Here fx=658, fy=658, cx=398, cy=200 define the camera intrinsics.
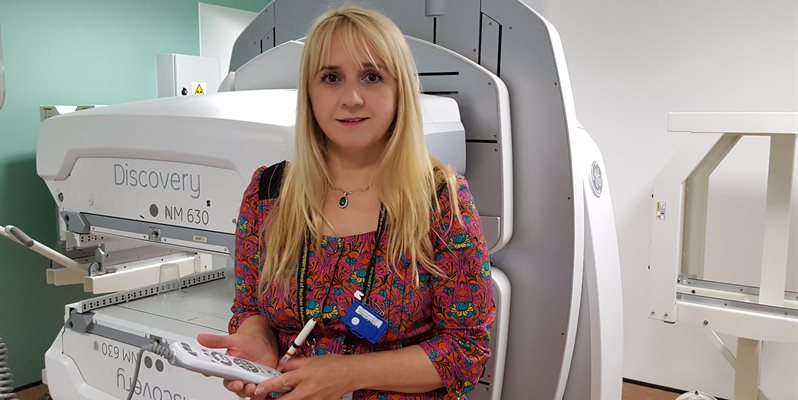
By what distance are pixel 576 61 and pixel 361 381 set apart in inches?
123

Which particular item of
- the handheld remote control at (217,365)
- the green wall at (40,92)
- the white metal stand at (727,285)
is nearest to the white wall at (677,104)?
the white metal stand at (727,285)

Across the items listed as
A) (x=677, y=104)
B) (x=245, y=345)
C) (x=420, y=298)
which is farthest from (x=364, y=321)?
(x=677, y=104)

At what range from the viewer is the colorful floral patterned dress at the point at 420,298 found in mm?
1063

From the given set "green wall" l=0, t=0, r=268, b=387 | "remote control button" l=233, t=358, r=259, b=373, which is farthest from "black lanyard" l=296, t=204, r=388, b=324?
"green wall" l=0, t=0, r=268, b=387

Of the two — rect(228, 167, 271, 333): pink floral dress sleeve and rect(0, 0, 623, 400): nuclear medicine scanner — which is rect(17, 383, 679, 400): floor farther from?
rect(228, 167, 271, 333): pink floral dress sleeve

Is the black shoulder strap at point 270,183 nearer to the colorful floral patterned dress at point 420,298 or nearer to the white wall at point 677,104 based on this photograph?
the colorful floral patterned dress at point 420,298

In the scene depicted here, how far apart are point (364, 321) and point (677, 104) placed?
300cm

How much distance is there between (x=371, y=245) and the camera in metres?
1.08

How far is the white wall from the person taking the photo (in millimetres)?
3311

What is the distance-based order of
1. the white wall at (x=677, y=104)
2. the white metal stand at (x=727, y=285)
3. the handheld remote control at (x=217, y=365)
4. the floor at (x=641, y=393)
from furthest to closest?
the floor at (x=641, y=393)
the white wall at (x=677, y=104)
the white metal stand at (x=727, y=285)
the handheld remote control at (x=217, y=365)

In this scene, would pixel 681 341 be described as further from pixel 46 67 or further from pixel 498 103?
pixel 46 67

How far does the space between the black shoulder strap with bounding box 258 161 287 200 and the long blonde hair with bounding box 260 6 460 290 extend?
1.2 inches

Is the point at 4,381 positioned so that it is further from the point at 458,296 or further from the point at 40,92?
the point at 40,92

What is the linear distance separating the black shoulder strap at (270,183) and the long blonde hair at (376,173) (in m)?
0.03
